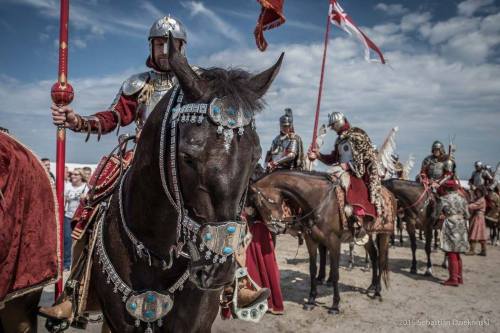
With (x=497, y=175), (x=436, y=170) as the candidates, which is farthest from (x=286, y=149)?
(x=497, y=175)

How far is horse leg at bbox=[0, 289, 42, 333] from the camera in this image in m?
2.32

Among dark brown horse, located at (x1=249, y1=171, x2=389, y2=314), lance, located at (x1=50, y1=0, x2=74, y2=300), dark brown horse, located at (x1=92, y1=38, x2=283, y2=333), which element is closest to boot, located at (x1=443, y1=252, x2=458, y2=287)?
dark brown horse, located at (x1=249, y1=171, x2=389, y2=314)

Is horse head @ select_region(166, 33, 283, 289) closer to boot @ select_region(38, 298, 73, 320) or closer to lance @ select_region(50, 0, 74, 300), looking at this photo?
boot @ select_region(38, 298, 73, 320)

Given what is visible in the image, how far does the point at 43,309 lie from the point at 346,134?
588 centimetres

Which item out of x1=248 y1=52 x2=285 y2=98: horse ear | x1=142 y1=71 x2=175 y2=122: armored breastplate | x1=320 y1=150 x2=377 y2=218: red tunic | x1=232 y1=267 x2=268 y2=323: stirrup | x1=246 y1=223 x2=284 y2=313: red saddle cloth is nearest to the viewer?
x1=248 y1=52 x2=285 y2=98: horse ear

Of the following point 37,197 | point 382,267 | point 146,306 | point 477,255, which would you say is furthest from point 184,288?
point 477,255

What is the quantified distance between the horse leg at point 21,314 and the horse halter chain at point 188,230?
0.84 meters

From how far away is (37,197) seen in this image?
234 cm

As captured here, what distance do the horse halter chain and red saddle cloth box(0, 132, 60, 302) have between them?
2.10ft

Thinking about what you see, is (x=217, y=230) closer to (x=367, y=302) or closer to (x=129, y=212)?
(x=129, y=212)

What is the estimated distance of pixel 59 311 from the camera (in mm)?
2312

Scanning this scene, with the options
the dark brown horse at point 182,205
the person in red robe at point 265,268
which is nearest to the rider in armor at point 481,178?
the person in red robe at point 265,268

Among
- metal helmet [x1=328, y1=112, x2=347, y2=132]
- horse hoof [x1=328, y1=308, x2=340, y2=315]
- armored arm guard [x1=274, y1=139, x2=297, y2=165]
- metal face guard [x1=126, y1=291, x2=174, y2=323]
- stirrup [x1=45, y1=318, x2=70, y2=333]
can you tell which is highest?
metal helmet [x1=328, y1=112, x2=347, y2=132]

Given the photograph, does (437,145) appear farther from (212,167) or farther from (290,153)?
(212,167)
